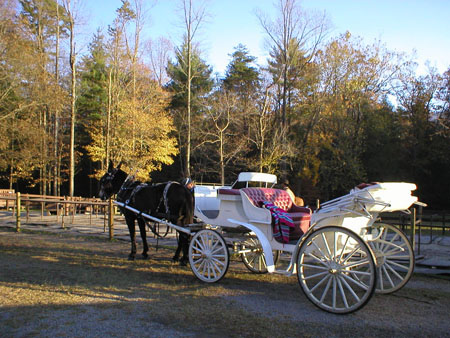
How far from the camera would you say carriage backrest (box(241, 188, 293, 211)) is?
6102 mm

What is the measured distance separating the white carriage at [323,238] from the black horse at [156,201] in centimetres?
35

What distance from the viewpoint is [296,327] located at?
4.23 metres

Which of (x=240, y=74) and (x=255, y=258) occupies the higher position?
(x=240, y=74)

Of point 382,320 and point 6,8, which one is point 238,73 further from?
point 382,320

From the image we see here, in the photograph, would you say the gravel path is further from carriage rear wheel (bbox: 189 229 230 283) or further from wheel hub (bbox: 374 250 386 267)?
wheel hub (bbox: 374 250 386 267)

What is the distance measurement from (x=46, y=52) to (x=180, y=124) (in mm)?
11438

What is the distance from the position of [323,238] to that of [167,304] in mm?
2185

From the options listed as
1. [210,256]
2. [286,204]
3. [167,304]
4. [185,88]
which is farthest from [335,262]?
[185,88]

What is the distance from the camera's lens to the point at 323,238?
192 inches

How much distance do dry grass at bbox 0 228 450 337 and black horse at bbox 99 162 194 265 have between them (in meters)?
0.62

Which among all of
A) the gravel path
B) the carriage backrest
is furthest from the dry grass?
the carriage backrest

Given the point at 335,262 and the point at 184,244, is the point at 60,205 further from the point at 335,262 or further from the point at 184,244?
the point at 335,262

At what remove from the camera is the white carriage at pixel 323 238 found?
15.6ft

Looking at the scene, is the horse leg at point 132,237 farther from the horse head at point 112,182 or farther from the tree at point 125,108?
the tree at point 125,108
